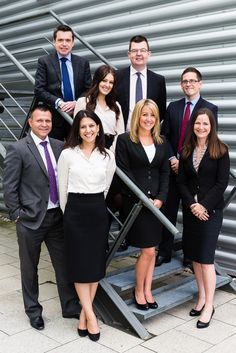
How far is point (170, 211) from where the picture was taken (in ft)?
13.9

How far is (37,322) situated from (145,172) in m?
1.41

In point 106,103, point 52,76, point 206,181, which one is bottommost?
point 206,181

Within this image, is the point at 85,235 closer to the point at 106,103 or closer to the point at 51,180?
the point at 51,180

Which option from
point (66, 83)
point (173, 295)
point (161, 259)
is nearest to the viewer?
point (173, 295)

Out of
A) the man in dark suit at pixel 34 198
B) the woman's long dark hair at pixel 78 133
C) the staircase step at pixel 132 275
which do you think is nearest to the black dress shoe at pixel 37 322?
the man in dark suit at pixel 34 198

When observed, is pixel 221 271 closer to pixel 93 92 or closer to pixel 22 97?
pixel 93 92

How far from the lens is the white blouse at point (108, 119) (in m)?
3.76

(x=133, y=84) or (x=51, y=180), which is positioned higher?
(x=133, y=84)

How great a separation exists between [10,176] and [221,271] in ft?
7.49

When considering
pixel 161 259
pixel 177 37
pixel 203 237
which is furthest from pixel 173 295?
pixel 177 37

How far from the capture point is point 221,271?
4523 millimetres

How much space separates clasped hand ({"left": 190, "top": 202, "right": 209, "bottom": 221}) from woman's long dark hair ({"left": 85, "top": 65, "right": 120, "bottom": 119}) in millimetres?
950

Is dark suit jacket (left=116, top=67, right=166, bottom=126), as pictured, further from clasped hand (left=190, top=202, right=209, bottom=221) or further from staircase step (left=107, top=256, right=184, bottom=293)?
staircase step (left=107, top=256, right=184, bottom=293)

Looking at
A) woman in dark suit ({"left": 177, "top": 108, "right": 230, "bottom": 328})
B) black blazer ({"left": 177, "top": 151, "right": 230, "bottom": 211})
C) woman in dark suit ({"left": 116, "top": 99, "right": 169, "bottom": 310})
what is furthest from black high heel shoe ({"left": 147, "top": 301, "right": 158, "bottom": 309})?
black blazer ({"left": 177, "top": 151, "right": 230, "bottom": 211})
